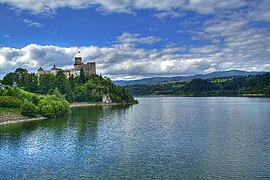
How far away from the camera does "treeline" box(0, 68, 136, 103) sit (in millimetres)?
143250

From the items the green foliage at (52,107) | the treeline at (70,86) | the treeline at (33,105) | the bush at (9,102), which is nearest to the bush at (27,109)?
the treeline at (33,105)

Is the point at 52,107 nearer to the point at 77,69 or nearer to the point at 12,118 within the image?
→ the point at 12,118

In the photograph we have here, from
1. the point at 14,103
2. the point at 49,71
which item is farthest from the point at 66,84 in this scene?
the point at 14,103

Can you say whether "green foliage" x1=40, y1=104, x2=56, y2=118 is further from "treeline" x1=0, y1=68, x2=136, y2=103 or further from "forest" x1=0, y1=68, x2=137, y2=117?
"treeline" x1=0, y1=68, x2=136, y2=103

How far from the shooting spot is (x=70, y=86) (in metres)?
151

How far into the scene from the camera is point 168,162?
113 feet

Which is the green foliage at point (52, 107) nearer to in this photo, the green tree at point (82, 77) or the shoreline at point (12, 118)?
the shoreline at point (12, 118)

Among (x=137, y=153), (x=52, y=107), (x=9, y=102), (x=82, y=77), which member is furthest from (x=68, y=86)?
(x=137, y=153)

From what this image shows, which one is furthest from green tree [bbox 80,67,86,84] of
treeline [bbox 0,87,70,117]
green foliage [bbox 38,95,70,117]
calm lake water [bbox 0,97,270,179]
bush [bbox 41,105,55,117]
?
calm lake water [bbox 0,97,270,179]

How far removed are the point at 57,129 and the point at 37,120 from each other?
16985 mm

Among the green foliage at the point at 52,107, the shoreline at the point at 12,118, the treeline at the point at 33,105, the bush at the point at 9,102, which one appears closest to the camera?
the shoreline at the point at 12,118

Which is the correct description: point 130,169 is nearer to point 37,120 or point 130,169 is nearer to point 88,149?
point 88,149

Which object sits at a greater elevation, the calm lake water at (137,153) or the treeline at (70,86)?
the treeline at (70,86)

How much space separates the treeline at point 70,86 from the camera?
143250mm
